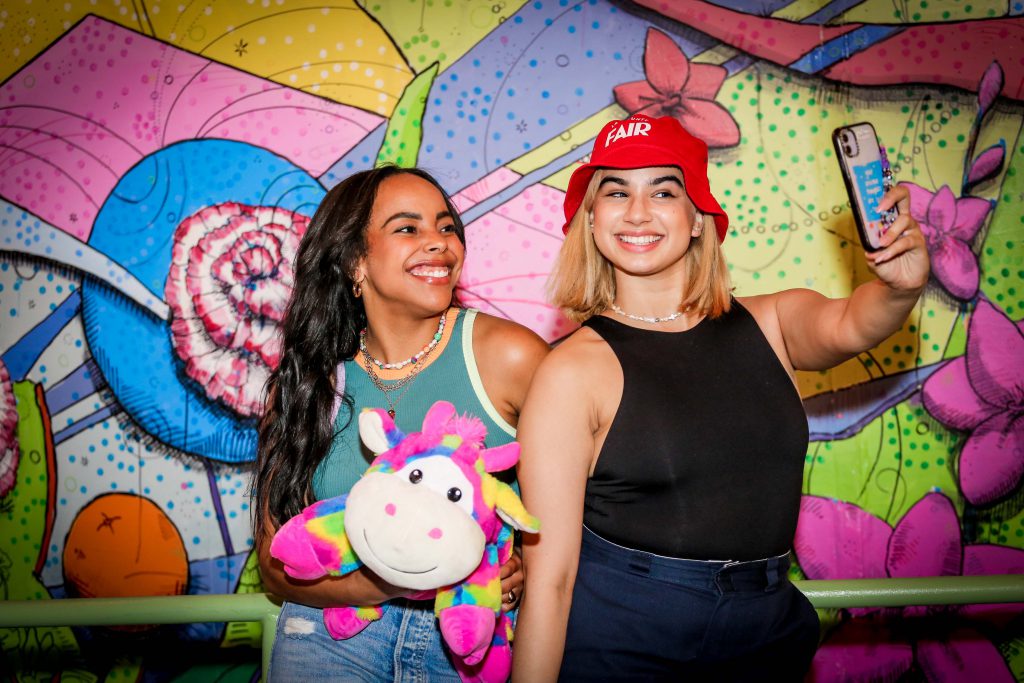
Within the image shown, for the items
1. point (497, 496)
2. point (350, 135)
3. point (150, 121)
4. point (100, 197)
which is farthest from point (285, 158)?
point (497, 496)

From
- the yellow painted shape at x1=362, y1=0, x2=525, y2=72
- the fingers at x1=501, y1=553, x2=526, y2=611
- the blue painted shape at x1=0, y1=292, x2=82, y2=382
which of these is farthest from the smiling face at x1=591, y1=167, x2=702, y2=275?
the blue painted shape at x1=0, y1=292, x2=82, y2=382

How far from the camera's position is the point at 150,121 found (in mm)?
2625

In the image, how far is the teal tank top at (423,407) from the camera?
171 cm

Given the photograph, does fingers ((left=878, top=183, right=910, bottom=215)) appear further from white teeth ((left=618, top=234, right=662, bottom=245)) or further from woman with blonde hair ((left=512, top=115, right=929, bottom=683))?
white teeth ((left=618, top=234, right=662, bottom=245))

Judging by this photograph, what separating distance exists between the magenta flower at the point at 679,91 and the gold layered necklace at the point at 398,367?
1.15 m

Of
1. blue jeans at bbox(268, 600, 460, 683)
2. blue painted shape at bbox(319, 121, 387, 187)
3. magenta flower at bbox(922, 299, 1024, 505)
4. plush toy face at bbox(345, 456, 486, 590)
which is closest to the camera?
plush toy face at bbox(345, 456, 486, 590)

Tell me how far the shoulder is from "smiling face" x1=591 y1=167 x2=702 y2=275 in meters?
0.34

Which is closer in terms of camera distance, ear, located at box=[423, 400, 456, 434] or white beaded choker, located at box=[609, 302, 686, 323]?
ear, located at box=[423, 400, 456, 434]

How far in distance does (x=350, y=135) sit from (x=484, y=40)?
23.1 inches

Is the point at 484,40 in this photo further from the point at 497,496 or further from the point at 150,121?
the point at 497,496

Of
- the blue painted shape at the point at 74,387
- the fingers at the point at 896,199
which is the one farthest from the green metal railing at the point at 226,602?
the blue painted shape at the point at 74,387

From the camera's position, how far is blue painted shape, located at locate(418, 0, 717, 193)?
2.47m

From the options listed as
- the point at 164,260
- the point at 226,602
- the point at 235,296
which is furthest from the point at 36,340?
the point at 226,602

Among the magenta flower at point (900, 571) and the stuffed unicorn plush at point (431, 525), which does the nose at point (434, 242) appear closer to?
the stuffed unicorn plush at point (431, 525)
